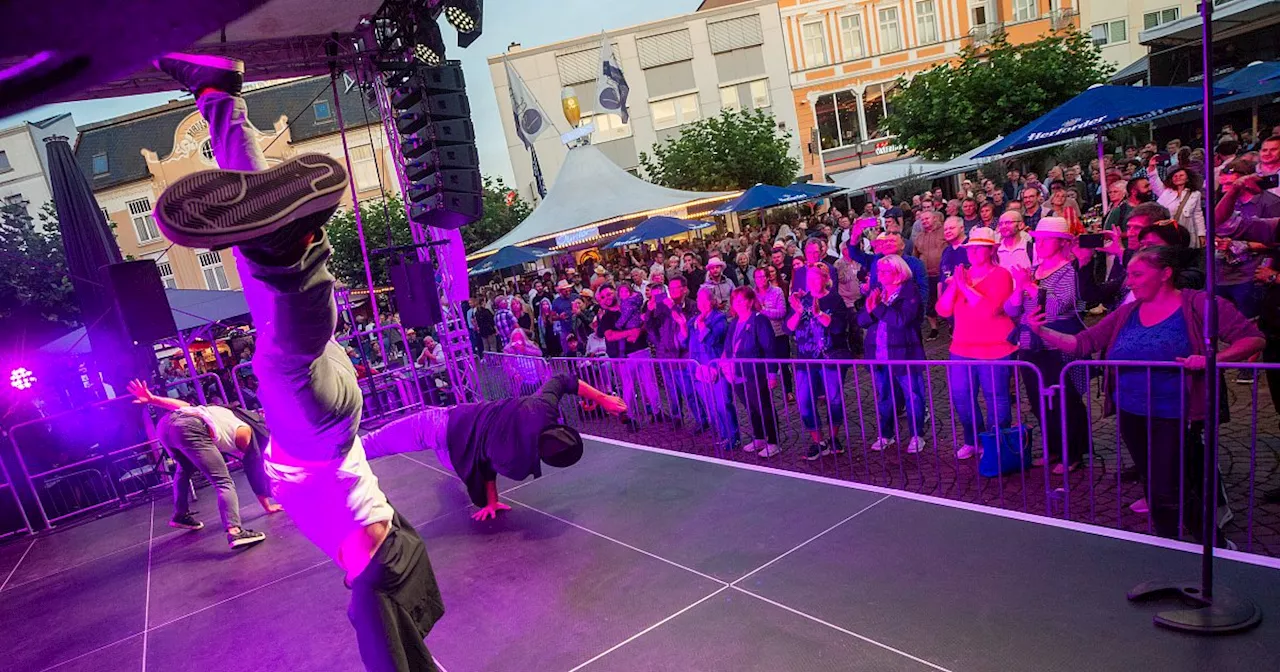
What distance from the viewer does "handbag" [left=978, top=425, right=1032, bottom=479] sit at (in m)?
4.59

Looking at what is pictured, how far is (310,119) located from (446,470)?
35622mm

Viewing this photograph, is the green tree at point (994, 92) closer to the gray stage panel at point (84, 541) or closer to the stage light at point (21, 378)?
the gray stage panel at point (84, 541)

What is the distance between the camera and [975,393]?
16.1ft

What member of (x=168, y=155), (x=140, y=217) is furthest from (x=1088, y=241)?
(x=140, y=217)

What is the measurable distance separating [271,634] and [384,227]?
2470cm

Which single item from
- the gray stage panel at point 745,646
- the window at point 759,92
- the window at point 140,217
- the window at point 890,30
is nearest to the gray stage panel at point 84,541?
the gray stage panel at point 745,646

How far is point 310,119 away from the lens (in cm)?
3616

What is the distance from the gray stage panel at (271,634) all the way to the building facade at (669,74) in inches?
1331

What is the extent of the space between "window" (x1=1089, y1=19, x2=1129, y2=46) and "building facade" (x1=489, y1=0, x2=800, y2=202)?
50.6ft

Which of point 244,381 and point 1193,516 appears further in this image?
point 244,381

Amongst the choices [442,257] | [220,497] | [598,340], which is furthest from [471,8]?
[220,497]

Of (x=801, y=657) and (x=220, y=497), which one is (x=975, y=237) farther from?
(x=220, y=497)

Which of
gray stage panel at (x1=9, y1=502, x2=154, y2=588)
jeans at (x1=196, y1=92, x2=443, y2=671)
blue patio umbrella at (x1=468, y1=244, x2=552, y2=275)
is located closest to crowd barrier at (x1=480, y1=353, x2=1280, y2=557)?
jeans at (x1=196, y1=92, x2=443, y2=671)

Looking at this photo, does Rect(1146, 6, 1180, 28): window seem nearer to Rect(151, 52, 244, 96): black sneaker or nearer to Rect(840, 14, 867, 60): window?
Rect(840, 14, 867, 60): window
